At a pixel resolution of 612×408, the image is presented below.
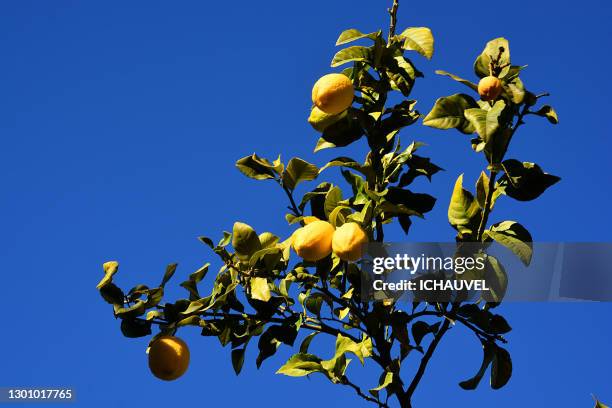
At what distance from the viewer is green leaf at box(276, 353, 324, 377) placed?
5.98 feet

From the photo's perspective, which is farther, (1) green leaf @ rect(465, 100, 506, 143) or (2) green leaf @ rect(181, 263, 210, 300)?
(2) green leaf @ rect(181, 263, 210, 300)

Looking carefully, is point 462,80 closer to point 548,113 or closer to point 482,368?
point 548,113

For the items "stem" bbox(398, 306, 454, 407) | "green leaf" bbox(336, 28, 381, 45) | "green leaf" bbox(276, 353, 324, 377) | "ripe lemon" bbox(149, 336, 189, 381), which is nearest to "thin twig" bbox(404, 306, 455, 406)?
"stem" bbox(398, 306, 454, 407)

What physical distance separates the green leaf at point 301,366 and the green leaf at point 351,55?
667mm

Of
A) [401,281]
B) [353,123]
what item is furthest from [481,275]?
[353,123]

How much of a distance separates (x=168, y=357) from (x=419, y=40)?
894 millimetres

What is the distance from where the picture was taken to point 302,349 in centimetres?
201

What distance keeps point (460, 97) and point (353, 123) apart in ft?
0.91

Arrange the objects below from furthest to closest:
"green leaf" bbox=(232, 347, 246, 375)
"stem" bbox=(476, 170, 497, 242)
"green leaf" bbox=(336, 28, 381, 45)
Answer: "green leaf" bbox=(232, 347, 246, 375)
"green leaf" bbox=(336, 28, 381, 45)
"stem" bbox=(476, 170, 497, 242)

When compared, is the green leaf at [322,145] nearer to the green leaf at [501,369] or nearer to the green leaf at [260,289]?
the green leaf at [260,289]

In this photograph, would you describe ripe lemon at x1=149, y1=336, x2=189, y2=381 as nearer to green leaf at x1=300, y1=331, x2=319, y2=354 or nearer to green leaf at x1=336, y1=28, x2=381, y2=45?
green leaf at x1=300, y1=331, x2=319, y2=354

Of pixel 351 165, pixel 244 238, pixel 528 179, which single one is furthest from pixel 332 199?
pixel 528 179

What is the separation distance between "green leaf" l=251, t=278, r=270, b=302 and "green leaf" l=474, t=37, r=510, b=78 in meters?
0.65

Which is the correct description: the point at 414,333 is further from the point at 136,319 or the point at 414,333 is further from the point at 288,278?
the point at 136,319
